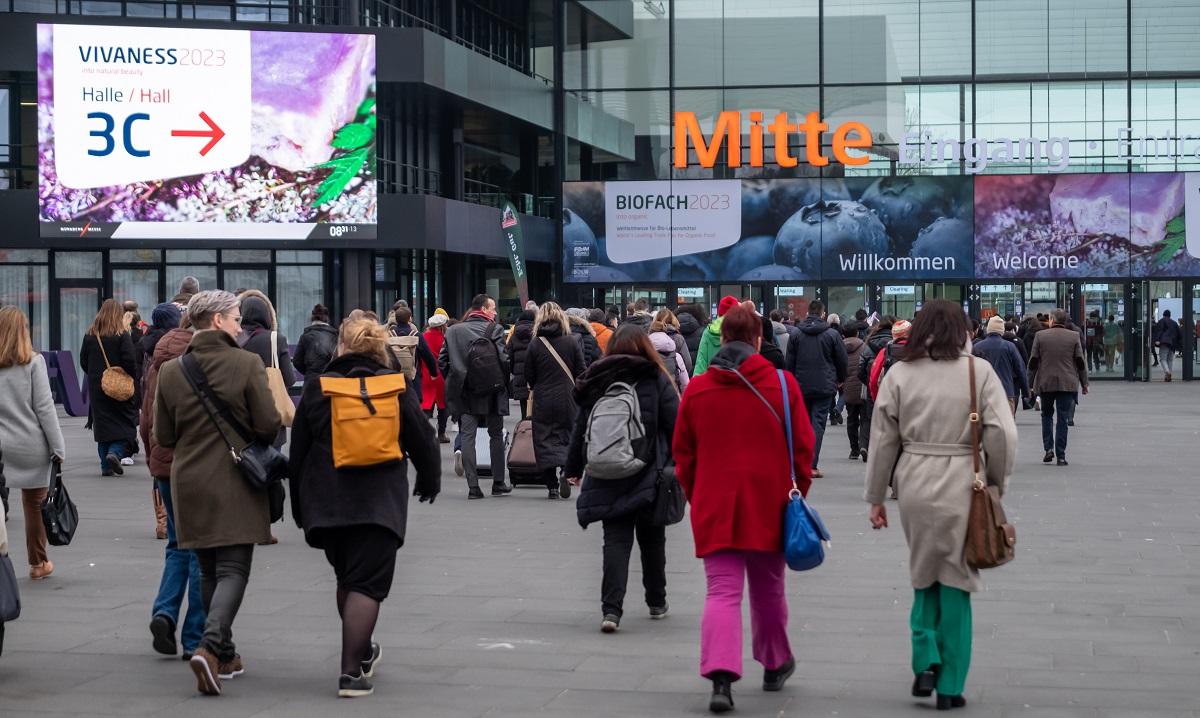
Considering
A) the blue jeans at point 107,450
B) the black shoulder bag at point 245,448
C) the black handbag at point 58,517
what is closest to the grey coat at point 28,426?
the black handbag at point 58,517

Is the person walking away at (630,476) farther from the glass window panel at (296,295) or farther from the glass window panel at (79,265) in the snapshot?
the glass window panel at (79,265)

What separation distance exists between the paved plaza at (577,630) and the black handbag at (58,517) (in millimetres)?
347

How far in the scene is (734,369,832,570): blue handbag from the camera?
6305mm

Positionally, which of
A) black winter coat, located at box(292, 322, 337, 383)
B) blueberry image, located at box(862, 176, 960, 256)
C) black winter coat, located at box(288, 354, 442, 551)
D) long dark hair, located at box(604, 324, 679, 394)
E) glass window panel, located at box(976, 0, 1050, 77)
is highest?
glass window panel, located at box(976, 0, 1050, 77)

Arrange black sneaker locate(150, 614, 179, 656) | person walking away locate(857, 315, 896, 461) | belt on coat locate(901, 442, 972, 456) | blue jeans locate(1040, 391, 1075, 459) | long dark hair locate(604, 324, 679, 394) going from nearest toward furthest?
1. belt on coat locate(901, 442, 972, 456)
2. black sneaker locate(150, 614, 179, 656)
3. long dark hair locate(604, 324, 679, 394)
4. person walking away locate(857, 315, 896, 461)
5. blue jeans locate(1040, 391, 1075, 459)

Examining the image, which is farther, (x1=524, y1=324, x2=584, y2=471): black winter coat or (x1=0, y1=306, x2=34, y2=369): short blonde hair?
(x1=524, y1=324, x2=584, y2=471): black winter coat

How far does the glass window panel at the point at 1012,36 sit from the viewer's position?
36250mm

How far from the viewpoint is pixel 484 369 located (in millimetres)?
14312

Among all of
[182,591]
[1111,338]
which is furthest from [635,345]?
[1111,338]

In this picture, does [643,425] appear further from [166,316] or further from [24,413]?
[166,316]

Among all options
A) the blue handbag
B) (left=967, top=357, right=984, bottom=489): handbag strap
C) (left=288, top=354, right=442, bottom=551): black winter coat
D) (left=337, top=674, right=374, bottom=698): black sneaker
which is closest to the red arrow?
(left=288, top=354, right=442, bottom=551): black winter coat

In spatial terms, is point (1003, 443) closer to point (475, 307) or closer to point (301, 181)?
point (475, 307)

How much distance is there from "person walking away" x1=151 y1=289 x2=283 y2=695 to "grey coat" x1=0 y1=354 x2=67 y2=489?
2.68m

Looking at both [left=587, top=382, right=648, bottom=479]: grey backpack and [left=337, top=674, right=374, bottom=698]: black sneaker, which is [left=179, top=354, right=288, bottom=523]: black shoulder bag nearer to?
[left=337, top=674, right=374, bottom=698]: black sneaker
